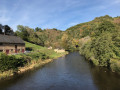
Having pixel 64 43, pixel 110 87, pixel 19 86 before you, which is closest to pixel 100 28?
pixel 110 87

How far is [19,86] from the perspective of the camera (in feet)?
62.7

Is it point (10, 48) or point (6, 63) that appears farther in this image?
point (10, 48)

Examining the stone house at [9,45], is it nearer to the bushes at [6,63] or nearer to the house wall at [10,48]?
the house wall at [10,48]

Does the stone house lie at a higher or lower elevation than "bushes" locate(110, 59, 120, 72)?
higher

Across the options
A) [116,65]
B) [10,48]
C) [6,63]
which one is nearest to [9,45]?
[10,48]

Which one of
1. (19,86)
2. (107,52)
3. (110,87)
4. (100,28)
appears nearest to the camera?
(110,87)

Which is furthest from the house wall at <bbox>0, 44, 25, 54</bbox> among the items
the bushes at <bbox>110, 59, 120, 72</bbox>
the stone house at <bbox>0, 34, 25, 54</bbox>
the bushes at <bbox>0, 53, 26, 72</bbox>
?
the bushes at <bbox>110, 59, 120, 72</bbox>

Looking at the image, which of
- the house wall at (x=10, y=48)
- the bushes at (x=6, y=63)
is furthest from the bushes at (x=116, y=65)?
the house wall at (x=10, y=48)

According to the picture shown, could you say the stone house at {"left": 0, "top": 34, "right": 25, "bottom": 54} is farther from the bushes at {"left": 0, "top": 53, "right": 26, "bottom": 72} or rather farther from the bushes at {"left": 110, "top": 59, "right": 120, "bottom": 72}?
the bushes at {"left": 110, "top": 59, "right": 120, "bottom": 72}

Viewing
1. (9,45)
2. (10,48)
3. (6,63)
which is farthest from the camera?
(10,48)

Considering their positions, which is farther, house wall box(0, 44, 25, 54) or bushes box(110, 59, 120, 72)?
house wall box(0, 44, 25, 54)

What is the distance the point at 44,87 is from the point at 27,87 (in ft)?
9.94

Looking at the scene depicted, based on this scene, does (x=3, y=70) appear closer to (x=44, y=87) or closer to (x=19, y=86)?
(x=19, y=86)

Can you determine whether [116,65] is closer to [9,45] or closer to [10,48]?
[10,48]
